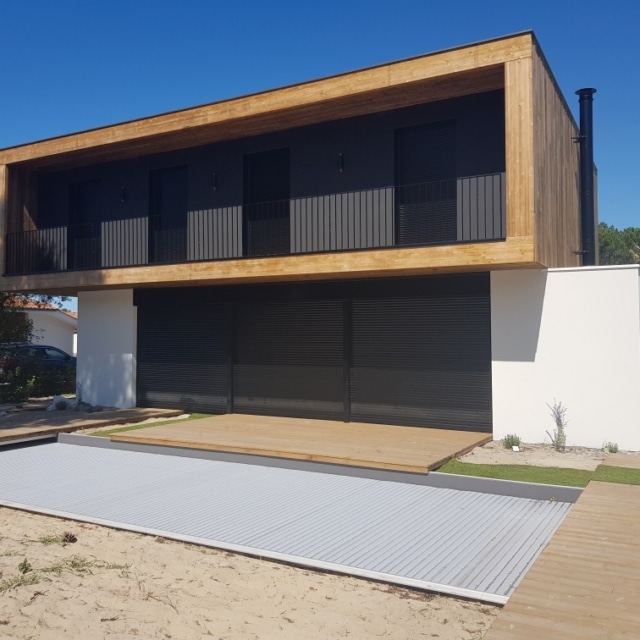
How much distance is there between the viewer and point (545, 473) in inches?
293

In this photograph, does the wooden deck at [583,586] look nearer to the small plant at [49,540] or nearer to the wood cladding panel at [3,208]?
the small plant at [49,540]

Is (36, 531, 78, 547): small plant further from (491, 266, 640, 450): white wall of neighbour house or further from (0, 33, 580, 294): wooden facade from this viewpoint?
(491, 266, 640, 450): white wall of neighbour house

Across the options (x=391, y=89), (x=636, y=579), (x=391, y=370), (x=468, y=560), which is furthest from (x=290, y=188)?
(x=636, y=579)

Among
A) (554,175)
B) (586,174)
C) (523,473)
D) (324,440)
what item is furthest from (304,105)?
(523,473)

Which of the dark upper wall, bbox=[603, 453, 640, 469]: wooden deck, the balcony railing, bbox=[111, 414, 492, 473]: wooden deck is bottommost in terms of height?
bbox=[603, 453, 640, 469]: wooden deck

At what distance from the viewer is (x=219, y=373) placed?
13.1m

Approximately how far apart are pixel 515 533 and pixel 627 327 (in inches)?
185

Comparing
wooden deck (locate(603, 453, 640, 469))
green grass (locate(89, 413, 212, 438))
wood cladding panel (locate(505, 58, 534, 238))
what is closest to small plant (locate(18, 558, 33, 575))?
green grass (locate(89, 413, 212, 438))

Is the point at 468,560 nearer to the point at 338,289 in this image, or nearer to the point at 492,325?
the point at 492,325

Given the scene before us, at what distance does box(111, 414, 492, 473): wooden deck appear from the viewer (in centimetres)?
809

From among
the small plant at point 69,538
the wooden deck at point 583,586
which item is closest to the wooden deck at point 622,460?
the wooden deck at point 583,586

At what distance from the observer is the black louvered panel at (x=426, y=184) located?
10.7m

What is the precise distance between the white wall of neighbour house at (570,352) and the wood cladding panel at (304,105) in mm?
3162

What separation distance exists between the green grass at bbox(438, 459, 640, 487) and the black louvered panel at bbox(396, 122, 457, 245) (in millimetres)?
4204
